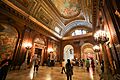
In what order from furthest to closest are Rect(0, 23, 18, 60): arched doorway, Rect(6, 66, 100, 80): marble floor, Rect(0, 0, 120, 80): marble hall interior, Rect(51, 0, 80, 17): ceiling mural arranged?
Rect(51, 0, 80, 17): ceiling mural < Rect(0, 23, 18, 60): arched doorway < Rect(6, 66, 100, 80): marble floor < Rect(0, 0, 120, 80): marble hall interior

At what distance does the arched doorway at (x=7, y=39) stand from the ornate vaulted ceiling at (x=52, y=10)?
2.13 m

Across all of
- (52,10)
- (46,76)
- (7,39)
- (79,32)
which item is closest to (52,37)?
(52,10)

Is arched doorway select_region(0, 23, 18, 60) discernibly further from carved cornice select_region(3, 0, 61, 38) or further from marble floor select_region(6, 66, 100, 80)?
marble floor select_region(6, 66, 100, 80)

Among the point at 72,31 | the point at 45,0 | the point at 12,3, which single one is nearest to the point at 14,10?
the point at 12,3

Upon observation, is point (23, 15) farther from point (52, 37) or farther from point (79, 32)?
point (79, 32)

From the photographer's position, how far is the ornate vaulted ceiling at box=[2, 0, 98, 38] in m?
8.36

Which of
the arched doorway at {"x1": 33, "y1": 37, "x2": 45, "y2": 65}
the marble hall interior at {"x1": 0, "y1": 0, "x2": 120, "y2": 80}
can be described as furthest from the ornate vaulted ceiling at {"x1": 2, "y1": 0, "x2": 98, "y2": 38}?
the arched doorway at {"x1": 33, "y1": 37, "x2": 45, "y2": 65}

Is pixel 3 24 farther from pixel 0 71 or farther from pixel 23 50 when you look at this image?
pixel 0 71

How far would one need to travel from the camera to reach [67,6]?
1173cm

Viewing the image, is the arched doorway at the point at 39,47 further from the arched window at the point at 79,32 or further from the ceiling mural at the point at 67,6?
the arched window at the point at 79,32

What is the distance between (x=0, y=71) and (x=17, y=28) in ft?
19.9

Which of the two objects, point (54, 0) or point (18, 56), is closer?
point (18, 56)

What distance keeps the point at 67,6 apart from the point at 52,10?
235 centimetres

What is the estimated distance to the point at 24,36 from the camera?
875 cm
